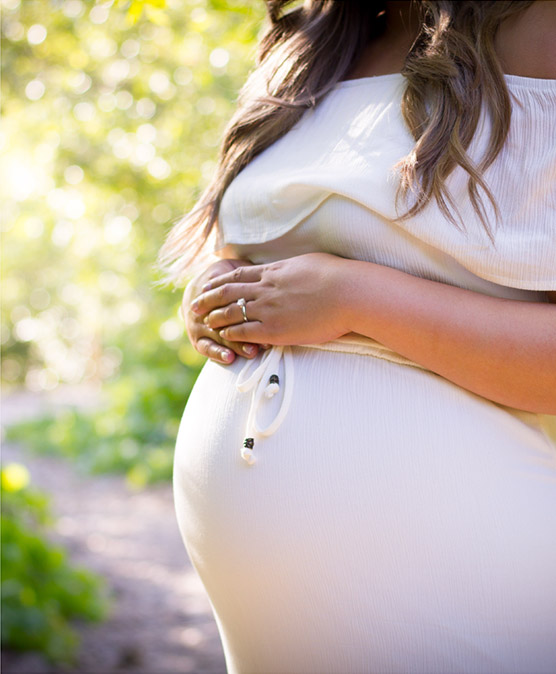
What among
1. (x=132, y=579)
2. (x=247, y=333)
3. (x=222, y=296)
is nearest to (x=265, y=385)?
(x=247, y=333)

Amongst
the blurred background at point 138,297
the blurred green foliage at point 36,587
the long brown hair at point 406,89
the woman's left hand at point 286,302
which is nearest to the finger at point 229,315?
the woman's left hand at point 286,302

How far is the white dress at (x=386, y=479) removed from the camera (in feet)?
4.01

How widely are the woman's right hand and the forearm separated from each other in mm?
296

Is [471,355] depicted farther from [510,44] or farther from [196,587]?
[196,587]

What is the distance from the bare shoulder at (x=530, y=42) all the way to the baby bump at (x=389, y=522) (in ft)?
1.97

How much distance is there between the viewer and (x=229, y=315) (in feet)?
5.04

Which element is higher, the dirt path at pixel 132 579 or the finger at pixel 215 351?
the finger at pixel 215 351

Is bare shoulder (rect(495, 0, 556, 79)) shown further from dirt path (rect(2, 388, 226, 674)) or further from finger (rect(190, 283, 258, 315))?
dirt path (rect(2, 388, 226, 674))

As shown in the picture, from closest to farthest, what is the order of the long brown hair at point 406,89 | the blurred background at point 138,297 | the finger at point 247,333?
the long brown hair at point 406,89, the finger at point 247,333, the blurred background at point 138,297

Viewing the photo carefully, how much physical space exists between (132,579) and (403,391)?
441cm

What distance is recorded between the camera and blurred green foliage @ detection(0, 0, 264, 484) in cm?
408

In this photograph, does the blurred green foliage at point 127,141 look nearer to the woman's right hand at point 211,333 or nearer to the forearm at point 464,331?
the woman's right hand at point 211,333

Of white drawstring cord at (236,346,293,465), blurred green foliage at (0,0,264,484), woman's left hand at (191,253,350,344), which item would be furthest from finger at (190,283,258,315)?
blurred green foliage at (0,0,264,484)

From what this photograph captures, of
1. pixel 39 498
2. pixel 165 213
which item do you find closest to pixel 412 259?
pixel 39 498
